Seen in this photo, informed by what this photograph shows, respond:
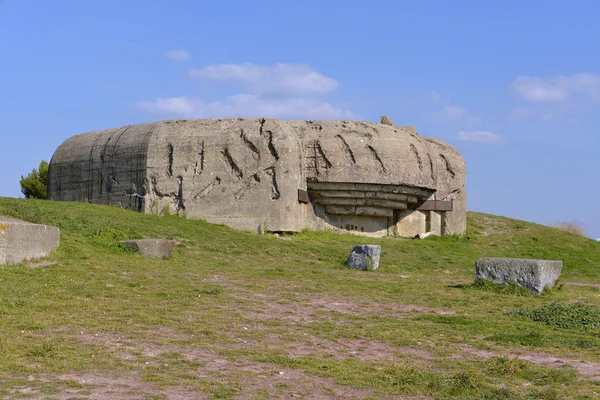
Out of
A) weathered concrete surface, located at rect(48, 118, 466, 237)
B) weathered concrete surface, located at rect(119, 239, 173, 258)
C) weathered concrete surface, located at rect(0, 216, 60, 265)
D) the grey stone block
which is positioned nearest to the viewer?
weathered concrete surface, located at rect(0, 216, 60, 265)

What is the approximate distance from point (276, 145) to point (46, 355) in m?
15.8

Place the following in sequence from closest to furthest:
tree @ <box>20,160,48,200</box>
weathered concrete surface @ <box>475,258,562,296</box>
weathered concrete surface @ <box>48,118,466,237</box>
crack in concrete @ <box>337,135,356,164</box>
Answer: weathered concrete surface @ <box>475,258,562,296</box> < weathered concrete surface @ <box>48,118,466,237</box> < crack in concrete @ <box>337,135,356,164</box> < tree @ <box>20,160,48,200</box>

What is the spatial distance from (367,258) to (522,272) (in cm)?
433

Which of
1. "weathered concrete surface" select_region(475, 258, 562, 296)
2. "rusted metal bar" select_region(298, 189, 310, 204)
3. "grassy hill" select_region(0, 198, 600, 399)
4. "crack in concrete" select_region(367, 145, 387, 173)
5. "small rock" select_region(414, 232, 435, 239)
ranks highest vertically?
"crack in concrete" select_region(367, 145, 387, 173)

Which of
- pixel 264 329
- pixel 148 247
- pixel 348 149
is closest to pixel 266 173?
pixel 348 149

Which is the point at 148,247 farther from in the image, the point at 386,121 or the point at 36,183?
the point at 36,183

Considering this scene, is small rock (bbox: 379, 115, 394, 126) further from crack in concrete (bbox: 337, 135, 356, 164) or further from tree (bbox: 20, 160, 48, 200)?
tree (bbox: 20, 160, 48, 200)

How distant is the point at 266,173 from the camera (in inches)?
920

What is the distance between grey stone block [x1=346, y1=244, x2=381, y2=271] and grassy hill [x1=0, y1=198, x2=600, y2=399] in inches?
14.0

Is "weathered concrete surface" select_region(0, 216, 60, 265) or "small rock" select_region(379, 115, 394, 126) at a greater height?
"small rock" select_region(379, 115, 394, 126)

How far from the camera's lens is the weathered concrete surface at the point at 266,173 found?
2342 cm

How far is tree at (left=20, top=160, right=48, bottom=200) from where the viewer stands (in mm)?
36438

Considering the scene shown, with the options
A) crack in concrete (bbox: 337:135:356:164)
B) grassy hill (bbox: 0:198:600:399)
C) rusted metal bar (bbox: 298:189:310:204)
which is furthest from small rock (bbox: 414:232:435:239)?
grassy hill (bbox: 0:198:600:399)

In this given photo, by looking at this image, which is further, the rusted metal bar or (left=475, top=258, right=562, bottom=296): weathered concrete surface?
the rusted metal bar
